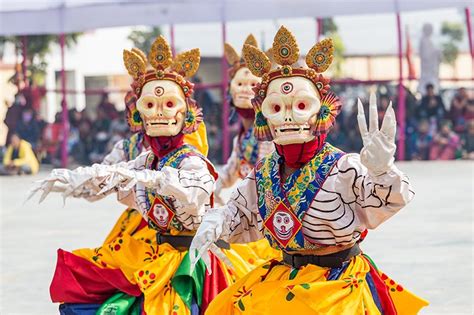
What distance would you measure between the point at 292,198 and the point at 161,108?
133 cm

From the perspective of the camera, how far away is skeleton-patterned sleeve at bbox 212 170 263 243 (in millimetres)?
4859

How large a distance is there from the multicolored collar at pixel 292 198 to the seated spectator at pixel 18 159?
13.5m

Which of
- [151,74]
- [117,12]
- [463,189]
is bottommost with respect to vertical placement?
[463,189]

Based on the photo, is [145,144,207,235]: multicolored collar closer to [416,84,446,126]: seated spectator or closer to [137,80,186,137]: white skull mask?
[137,80,186,137]: white skull mask

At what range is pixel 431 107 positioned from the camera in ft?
57.2

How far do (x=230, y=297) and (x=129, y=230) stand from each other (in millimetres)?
1848

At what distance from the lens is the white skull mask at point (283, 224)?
4652mm

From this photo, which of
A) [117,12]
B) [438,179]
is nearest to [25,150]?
[117,12]

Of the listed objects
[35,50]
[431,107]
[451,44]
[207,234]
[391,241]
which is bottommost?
[391,241]

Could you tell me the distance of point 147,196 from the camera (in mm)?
5754

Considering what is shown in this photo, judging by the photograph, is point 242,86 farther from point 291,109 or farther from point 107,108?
point 107,108

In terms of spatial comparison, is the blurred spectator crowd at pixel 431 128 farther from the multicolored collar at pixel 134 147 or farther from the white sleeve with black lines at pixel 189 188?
the white sleeve with black lines at pixel 189 188

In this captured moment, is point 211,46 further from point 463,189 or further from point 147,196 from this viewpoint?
point 147,196

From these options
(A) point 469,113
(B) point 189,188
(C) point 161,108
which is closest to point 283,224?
(B) point 189,188
